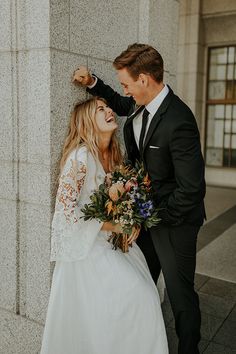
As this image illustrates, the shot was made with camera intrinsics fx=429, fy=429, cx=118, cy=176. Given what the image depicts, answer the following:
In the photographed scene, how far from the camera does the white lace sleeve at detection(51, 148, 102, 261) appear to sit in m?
2.87

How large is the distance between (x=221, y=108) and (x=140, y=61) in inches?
428

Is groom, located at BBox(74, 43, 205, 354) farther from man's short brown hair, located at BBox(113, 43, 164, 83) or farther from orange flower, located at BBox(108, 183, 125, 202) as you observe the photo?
orange flower, located at BBox(108, 183, 125, 202)

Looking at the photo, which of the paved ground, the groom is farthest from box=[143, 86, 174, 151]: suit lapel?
the paved ground

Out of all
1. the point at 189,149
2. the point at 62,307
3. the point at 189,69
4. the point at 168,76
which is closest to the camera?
the point at 189,149

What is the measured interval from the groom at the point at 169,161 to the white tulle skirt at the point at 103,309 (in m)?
0.24

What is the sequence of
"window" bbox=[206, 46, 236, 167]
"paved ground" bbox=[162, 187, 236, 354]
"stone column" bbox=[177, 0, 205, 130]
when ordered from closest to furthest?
"paved ground" bbox=[162, 187, 236, 354] < "stone column" bbox=[177, 0, 205, 130] < "window" bbox=[206, 46, 236, 167]

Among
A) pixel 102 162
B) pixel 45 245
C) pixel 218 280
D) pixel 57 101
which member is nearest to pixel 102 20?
pixel 57 101

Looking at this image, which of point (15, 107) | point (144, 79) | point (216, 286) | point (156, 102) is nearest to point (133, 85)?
point (144, 79)

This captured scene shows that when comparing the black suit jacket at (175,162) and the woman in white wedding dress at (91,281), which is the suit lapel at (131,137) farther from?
the woman in white wedding dress at (91,281)

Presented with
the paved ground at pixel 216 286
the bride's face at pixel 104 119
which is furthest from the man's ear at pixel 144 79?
the paved ground at pixel 216 286

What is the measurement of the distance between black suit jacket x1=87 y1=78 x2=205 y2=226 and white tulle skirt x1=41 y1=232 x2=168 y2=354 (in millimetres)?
489

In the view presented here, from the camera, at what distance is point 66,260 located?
294 centimetres

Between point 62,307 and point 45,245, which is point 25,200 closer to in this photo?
point 45,245

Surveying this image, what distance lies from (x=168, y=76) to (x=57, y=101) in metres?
1.68
